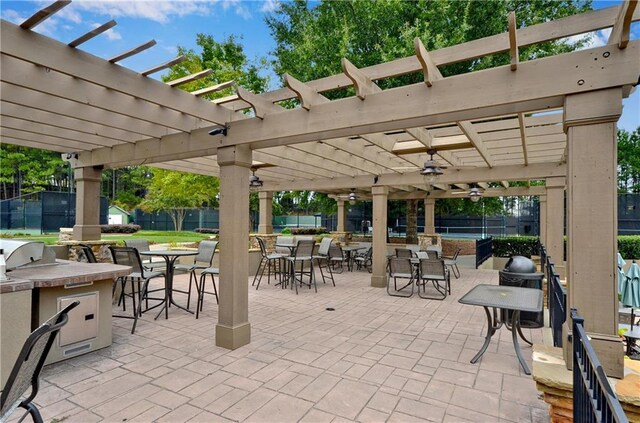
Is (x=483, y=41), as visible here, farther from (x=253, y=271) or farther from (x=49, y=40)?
(x=253, y=271)

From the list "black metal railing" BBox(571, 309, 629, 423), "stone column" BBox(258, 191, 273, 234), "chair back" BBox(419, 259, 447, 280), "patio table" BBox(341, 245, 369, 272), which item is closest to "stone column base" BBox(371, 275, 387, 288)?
"chair back" BBox(419, 259, 447, 280)

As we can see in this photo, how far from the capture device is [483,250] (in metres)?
11.7

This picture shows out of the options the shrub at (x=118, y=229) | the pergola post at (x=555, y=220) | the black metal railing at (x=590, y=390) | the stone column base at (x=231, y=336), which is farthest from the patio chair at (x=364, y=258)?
the shrub at (x=118, y=229)

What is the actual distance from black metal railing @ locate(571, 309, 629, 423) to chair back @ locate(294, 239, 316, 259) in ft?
18.1

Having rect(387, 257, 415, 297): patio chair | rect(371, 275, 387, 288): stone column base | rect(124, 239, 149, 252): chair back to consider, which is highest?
rect(124, 239, 149, 252): chair back

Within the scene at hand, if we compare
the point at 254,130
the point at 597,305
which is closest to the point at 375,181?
the point at 254,130

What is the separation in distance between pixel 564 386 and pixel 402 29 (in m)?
9.34

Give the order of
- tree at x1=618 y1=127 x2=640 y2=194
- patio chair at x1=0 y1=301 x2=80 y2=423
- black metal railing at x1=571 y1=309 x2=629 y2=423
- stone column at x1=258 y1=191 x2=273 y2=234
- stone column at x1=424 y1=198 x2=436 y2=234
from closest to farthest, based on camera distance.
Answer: black metal railing at x1=571 y1=309 x2=629 y2=423 → patio chair at x1=0 y1=301 x2=80 y2=423 → stone column at x1=258 y1=191 x2=273 y2=234 → stone column at x1=424 y1=198 x2=436 y2=234 → tree at x1=618 y1=127 x2=640 y2=194

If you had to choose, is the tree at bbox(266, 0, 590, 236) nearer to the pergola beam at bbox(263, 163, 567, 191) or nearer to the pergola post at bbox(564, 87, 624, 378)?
the pergola beam at bbox(263, 163, 567, 191)

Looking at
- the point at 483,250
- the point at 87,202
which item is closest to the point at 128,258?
the point at 87,202

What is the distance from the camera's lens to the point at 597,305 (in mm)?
2135

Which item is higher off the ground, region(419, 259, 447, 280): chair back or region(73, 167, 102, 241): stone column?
region(73, 167, 102, 241): stone column

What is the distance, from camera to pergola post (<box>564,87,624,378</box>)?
2.10m

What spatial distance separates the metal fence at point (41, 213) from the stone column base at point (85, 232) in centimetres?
1333
